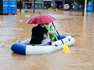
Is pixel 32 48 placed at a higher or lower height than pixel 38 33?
lower

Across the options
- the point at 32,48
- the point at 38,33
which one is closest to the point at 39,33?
the point at 38,33

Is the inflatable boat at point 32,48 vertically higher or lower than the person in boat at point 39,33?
lower

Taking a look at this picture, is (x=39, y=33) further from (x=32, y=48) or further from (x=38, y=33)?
(x=32, y=48)

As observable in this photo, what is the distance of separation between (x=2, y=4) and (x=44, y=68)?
95.3ft

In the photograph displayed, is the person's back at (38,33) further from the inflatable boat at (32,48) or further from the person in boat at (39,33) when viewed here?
the inflatable boat at (32,48)

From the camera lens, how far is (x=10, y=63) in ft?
24.9

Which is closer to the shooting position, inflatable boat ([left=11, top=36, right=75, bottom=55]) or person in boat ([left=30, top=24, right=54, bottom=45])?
inflatable boat ([left=11, top=36, right=75, bottom=55])

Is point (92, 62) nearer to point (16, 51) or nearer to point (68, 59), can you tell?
point (68, 59)

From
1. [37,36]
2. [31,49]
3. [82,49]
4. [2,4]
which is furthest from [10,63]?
[2,4]

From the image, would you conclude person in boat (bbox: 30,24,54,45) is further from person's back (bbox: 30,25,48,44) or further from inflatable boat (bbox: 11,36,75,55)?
inflatable boat (bbox: 11,36,75,55)

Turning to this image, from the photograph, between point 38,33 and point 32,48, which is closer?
point 32,48

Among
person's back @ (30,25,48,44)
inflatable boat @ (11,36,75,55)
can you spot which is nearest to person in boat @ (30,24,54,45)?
person's back @ (30,25,48,44)

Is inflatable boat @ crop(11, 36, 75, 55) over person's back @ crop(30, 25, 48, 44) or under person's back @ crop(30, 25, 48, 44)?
under

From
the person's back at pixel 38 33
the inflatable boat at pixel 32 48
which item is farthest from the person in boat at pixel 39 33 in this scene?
the inflatable boat at pixel 32 48
